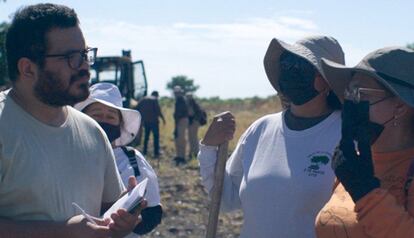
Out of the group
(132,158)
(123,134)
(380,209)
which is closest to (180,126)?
(123,134)

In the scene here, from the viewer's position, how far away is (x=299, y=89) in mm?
4387

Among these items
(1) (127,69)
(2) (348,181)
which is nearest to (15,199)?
(2) (348,181)

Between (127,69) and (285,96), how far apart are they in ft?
64.3

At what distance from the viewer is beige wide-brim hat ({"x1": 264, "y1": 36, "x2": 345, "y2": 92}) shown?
442 centimetres

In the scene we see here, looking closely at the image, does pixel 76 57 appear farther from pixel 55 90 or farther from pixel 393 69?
pixel 393 69

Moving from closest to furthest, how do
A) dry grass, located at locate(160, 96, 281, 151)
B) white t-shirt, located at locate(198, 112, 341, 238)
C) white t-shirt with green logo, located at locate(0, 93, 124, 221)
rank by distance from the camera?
white t-shirt with green logo, located at locate(0, 93, 124, 221)
white t-shirt, located at locate(198, 112, 341, 238)
dry grass, located at locate(160, 96, 281, 151)

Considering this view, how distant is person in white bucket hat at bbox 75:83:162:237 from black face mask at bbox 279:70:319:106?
Answer: 91 centimetres

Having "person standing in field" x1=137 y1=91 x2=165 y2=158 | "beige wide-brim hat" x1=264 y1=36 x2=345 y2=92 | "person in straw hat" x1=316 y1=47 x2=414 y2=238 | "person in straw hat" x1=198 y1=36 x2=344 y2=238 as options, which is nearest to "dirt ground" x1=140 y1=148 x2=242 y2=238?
"person standing in field" x1=137 y1=91 x2=165 y2=158

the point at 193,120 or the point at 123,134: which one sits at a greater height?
the point at 123,134

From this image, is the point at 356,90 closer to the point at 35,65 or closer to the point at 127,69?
the point at 35,65

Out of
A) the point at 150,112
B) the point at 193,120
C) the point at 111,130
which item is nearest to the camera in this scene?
the point at 111,130

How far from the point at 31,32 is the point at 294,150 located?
1.40 m

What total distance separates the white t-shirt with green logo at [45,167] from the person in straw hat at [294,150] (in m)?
0.88

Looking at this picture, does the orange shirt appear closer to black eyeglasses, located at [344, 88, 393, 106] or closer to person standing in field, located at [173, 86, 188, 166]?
black eyeglasses, located at [344, 88, 393, 106]
